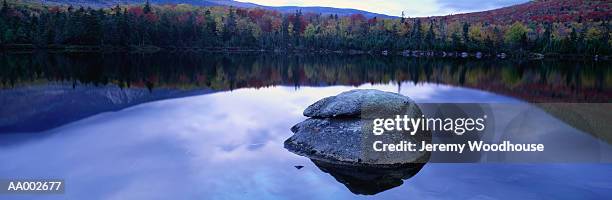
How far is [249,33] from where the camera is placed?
5315 inches

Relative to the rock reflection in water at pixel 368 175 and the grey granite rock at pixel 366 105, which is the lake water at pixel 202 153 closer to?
the rock reflection in water at pixel 368 175

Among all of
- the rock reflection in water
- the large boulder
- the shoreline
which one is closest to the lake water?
the rock reflection in water

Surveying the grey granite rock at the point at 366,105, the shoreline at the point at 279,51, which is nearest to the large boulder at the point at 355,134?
the grey granite rock at the point at 366,105

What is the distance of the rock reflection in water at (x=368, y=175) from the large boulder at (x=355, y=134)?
0.23m

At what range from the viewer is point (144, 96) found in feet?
103

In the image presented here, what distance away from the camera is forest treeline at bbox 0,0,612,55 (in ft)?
294

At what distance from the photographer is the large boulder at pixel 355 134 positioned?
14227 mm

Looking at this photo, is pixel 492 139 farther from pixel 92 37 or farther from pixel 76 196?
pixel 92 37

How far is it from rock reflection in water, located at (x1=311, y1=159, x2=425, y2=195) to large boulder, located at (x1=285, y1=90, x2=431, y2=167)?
0.74 feet

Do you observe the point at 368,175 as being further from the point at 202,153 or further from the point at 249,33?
the point at 249,33

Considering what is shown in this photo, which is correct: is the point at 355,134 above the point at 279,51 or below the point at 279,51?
below

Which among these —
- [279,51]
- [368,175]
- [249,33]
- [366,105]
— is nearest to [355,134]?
[366,105]

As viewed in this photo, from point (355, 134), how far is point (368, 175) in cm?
194

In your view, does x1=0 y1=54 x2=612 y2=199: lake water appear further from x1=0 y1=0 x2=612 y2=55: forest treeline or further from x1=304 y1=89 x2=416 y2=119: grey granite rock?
x1=0 y1=0 x2=612 y2=55: forest treeline
